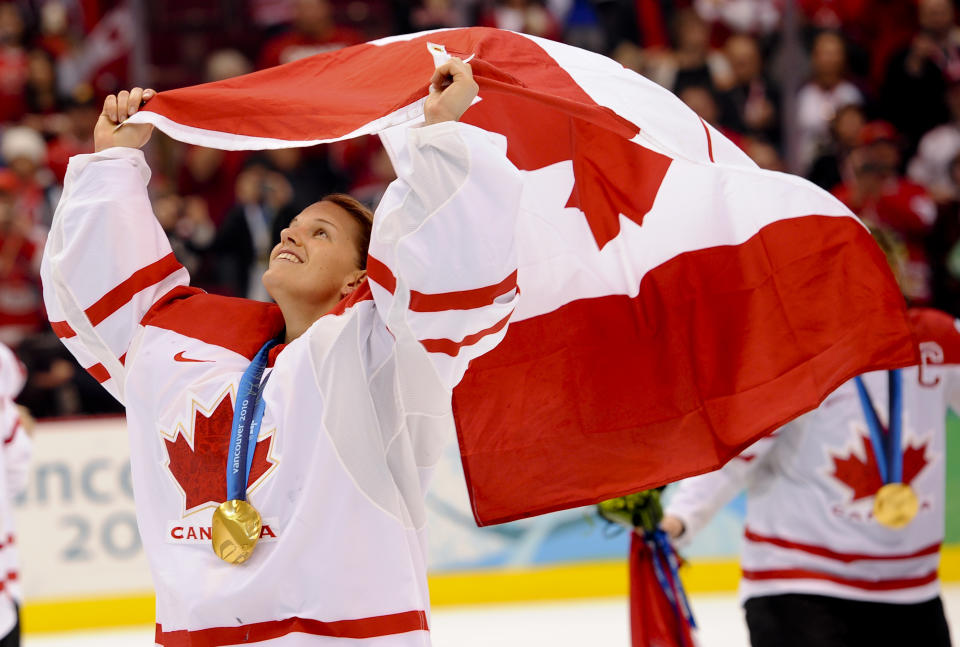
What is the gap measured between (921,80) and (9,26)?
5417 millimetres

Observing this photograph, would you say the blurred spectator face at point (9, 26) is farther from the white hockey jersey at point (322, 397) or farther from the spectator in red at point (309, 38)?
the white hockey jersey at point (322, 397)

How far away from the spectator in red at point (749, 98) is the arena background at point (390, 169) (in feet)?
0.04

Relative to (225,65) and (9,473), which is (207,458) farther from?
(225,65)

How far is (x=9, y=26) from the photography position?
326 inches

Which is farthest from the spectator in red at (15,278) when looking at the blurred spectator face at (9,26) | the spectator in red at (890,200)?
the spectator in red at (890,200)

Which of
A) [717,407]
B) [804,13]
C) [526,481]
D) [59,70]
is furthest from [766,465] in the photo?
[59,70]

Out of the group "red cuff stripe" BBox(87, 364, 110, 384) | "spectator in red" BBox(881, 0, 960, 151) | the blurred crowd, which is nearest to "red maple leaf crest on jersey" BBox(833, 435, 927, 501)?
"red cuff stripe" BBox(87, 364, 110, 384)

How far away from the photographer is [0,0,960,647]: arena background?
604 cm

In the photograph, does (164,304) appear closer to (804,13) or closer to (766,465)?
(766,465)

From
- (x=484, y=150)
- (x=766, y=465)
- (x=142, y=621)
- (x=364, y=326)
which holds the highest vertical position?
(x=484, y=150)

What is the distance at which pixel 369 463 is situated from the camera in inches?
84.1

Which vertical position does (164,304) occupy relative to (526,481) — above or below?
above

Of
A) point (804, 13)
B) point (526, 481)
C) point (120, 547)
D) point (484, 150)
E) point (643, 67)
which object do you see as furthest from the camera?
point (804, 13)

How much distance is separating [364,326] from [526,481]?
50 cm
